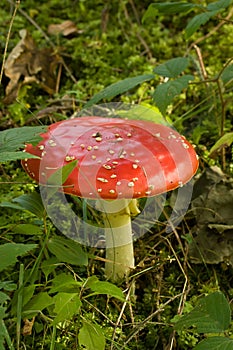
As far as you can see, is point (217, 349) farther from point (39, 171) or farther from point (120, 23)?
point (120, 23)

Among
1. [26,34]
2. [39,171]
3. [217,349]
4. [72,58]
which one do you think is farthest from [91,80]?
[217,349]

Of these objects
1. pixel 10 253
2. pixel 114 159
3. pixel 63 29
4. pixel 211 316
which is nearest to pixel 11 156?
pixel 10 253

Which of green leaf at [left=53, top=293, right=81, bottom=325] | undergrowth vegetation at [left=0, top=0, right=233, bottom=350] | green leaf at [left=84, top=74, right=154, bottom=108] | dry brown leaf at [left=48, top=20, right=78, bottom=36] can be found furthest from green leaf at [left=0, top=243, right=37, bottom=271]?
dry brown leaf at [left=48, top=20, right=78, bottom=36]

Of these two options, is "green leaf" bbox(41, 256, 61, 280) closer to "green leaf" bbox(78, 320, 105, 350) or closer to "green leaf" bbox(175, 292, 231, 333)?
"green leaf" bbox(78, 320, 105, 350)

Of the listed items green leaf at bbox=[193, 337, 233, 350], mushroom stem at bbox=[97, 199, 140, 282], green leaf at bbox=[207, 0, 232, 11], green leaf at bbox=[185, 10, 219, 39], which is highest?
green leaf at bbox=[207, 0, 232, 11]

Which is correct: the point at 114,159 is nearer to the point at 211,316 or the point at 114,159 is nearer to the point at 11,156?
the point at 11,156
